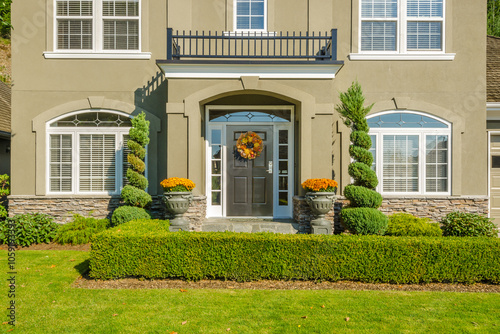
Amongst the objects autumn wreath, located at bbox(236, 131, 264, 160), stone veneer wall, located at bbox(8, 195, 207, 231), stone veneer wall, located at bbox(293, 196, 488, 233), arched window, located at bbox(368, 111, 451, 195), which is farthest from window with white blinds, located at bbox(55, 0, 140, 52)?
stone veneer wall, located at bbox(293, 196, 488, 233)

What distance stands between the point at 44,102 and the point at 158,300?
21.6ft

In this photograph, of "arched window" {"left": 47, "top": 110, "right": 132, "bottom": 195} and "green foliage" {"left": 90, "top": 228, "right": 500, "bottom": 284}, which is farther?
"arched window" {"left": 47, "top": 110, "right": 132, "bottom": 195}

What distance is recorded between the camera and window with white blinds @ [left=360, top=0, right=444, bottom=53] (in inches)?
327

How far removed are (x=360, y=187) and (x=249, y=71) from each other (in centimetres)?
361

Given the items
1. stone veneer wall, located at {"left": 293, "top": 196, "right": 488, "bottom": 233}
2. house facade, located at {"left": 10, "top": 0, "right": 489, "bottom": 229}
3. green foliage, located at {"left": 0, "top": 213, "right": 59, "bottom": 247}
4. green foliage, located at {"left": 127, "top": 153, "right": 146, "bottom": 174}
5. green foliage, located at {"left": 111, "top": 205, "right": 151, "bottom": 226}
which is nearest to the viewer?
green foliage, located at {"left": 111, "top": 205, "right": 151, "bottom": 226}

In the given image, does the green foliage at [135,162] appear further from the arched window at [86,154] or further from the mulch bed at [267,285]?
the mulch bed at [267,285]

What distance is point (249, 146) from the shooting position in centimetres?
845

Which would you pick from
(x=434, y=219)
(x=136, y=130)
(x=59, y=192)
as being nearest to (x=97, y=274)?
(x=136, y=130)

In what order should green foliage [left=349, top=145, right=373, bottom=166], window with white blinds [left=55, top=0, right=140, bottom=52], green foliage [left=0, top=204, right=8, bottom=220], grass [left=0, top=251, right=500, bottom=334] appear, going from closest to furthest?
grass [left=0, top=251, right=500, bottom=334] < green foliage [left=349, top=145, right=373, bottom=166] < green foliage [left=0, top=204, right=8, bottom=220] < window with white blinds [left=55, top=0, right=140, bottom=52]

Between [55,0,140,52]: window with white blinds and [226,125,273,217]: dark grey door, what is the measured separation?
4.03 metres

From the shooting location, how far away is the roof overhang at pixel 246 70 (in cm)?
726

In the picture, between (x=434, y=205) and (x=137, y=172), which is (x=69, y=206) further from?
(x=434, y=205)

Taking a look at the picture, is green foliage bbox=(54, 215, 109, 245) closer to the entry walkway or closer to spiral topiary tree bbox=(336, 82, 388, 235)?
the entry walkway

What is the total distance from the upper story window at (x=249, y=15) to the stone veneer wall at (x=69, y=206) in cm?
504
